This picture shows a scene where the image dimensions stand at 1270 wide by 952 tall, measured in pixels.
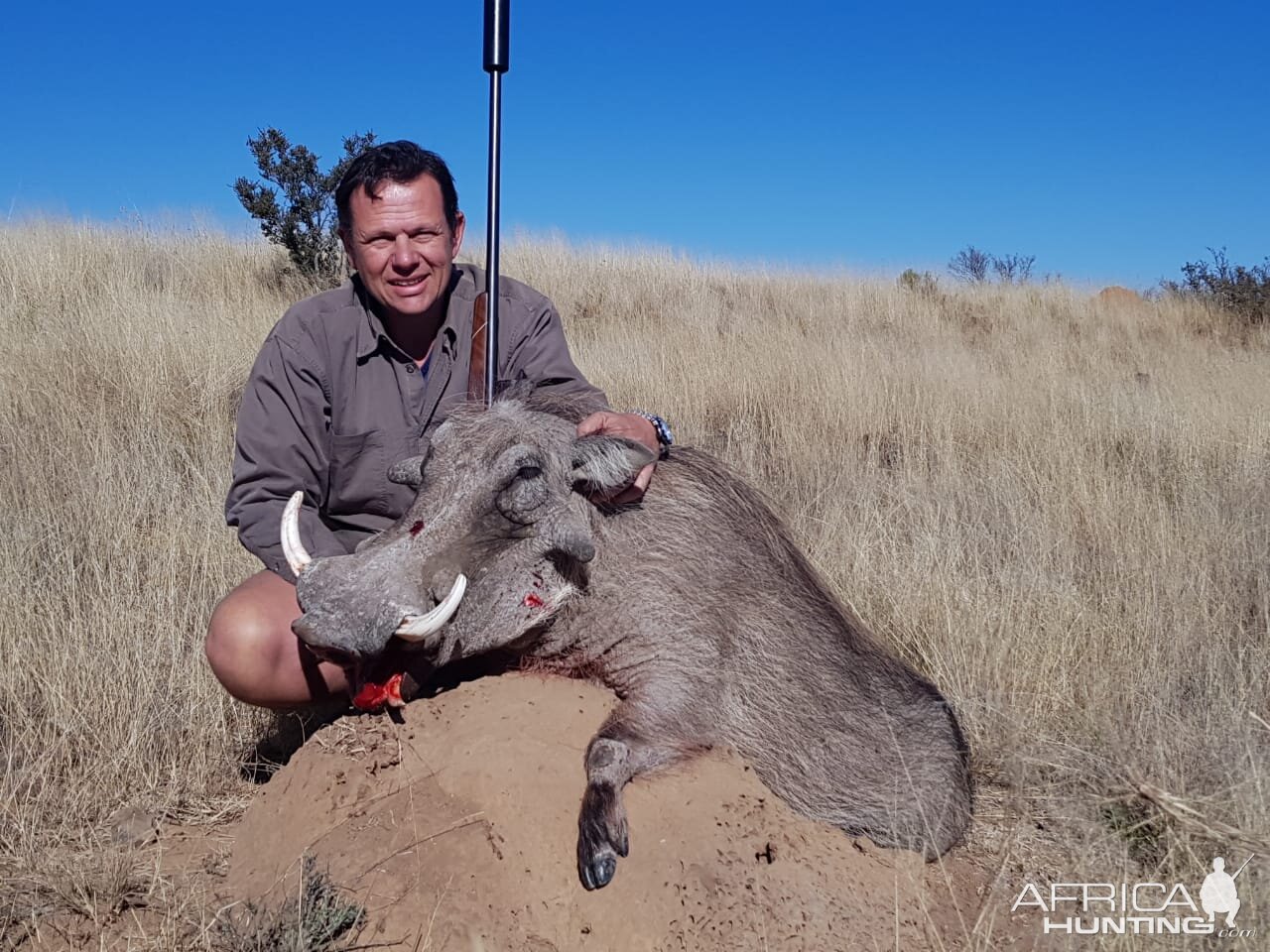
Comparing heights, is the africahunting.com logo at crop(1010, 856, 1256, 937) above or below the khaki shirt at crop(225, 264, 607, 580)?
below

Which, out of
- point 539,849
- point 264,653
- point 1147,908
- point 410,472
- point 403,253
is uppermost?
point 403,253

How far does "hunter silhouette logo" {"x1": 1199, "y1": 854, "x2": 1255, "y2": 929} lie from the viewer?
246 centimetres

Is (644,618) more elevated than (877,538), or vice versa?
(644,618)

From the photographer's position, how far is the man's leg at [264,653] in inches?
117

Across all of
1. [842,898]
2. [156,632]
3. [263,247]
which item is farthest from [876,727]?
[263,247]

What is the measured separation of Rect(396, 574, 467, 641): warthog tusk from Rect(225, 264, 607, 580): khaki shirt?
1074 millimetres

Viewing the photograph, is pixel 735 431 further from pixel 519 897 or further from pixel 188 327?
pixel 519 897

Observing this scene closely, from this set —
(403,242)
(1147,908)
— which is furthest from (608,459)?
(1147,908)

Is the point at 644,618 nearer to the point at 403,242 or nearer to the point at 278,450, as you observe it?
the point at 278,450

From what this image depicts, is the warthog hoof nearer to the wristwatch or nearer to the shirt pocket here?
the wristwatch

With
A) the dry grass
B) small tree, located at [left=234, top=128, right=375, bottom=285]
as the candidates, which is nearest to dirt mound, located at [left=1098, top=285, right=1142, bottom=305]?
the dry grass

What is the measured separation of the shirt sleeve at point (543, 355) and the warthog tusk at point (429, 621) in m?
1.39

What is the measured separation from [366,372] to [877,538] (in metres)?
2.76

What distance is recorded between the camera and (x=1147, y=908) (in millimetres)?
2551
